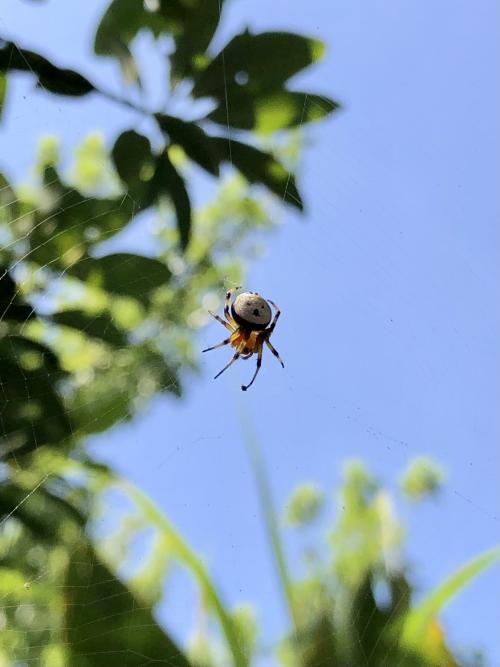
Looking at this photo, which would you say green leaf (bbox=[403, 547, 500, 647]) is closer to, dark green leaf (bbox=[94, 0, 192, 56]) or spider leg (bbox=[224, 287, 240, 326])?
spider leg (bbox=[224, 287, 240, 326])

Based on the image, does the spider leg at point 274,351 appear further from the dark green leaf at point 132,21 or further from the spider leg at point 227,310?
the dark green leaf at point 132,21

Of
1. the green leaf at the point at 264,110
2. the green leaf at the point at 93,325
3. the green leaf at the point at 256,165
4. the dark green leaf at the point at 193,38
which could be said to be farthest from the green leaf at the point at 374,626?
the dark green leaf at the point at 193,38

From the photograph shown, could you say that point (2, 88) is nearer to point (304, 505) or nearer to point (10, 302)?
point (10, 302)

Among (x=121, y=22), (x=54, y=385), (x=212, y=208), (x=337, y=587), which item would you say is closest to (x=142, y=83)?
(x=121, y=22)

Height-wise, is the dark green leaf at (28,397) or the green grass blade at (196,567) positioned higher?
the dark green leaf at (28,397)

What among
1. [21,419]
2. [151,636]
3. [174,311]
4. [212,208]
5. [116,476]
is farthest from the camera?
[212,208]

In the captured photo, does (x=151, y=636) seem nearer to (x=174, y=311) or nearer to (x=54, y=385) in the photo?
(x=54, y=385)
